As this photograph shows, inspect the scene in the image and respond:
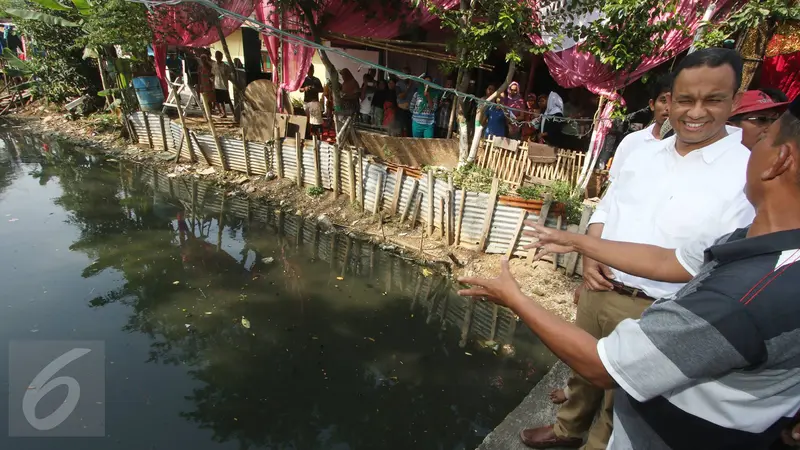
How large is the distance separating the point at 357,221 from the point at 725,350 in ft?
21.9

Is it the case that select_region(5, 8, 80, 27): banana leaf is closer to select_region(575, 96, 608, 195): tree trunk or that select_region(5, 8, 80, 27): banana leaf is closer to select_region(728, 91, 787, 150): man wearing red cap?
select_region(575, 96, 608, 195): tree trunk

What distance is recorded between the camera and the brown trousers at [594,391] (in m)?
1.99

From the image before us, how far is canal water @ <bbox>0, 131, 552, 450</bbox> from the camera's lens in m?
3.80

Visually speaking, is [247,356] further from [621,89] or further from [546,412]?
[621,89]

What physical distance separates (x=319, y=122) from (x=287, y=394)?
6755 millimetres

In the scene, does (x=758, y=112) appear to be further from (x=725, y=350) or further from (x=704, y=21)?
(x=704, y=21)

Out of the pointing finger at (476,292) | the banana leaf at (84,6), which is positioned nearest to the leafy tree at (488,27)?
the pointing finger at (476,292)

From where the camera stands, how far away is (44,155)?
1109cm

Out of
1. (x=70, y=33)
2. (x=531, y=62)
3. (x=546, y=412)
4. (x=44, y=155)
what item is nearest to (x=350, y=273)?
(x=546, y=412)

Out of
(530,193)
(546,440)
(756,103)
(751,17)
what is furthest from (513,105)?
(546,440)

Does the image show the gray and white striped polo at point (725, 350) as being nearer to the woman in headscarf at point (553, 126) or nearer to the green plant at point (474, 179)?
the green plant at point (474, 179)

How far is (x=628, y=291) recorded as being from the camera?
6.66 feet

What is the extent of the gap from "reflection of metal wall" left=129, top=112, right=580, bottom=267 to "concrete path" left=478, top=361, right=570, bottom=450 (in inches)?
54.3

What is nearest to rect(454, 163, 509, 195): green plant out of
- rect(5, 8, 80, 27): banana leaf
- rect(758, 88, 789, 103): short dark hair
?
rect(758, 88, 789, 103): short dark hair
